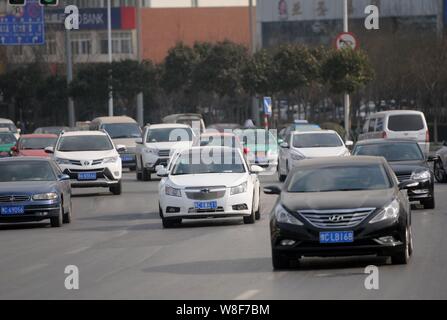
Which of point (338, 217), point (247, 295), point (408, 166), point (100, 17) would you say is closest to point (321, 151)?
point (408, 166)

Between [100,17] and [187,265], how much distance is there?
89604mm

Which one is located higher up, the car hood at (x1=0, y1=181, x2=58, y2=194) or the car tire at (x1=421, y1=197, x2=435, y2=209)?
the car hood at (x1=0, y1=181, x2=58, y2=194)

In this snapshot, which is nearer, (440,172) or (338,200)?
(338,200)

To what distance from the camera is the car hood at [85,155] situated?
1298 inches

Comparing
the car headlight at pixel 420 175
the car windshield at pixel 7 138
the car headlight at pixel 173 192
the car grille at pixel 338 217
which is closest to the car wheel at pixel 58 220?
the car headlight at pixel 173 192

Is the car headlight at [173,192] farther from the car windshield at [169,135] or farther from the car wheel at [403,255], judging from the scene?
the car windshield at [169,135]

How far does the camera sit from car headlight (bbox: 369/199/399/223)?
15.3 meters

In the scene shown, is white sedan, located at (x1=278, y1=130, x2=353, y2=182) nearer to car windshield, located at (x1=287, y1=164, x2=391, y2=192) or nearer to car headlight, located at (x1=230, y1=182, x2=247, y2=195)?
car headlight, located at (x1=230, y1=182, x2=247, y2=195)

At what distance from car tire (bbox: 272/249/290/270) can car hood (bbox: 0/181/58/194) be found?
360 inches

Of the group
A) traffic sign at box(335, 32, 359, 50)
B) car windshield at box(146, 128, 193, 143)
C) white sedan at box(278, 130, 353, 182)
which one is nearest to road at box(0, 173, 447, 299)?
white sedan at box(278, 130, 353, 182)

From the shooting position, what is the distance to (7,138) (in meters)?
50.2

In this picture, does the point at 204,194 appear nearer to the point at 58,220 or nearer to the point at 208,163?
the point at 208,163

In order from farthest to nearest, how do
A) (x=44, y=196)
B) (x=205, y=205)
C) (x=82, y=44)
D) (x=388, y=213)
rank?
(x=82, y=44) < (x=44, y=196) < (x=205, y=205) < (x=388, y=213)

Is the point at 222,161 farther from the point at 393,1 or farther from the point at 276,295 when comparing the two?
the point at 393,1
